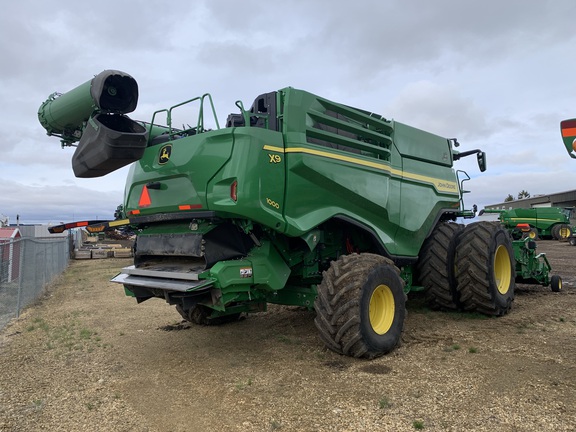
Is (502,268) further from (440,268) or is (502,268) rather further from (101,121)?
(101,121)

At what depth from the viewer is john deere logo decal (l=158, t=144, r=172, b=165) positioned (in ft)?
16.4

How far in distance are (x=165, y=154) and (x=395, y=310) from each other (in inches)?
124

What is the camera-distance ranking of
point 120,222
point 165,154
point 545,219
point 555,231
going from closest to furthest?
point 165,154 → point 120,222 → point 555,231 → point 545,219

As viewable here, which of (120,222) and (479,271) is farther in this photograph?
(479,271)

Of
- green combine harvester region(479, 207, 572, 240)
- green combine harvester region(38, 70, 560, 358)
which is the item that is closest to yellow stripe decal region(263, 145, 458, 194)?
green combine harvester region(38, 70, 560, 358)

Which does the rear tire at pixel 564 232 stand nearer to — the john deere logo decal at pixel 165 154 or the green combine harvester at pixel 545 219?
the green combine harvester at pixel 545 219

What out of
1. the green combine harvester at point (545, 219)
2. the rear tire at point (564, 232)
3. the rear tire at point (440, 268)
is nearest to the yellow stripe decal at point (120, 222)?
the rear tire at point (440, 268)

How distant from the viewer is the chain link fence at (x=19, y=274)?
8131mm

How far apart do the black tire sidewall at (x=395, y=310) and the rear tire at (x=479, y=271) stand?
65.0 inches

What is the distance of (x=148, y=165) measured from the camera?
521 centimetres

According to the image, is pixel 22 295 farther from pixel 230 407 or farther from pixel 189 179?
pixel 230 407

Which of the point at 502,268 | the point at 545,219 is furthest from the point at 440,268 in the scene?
the point at 545,219

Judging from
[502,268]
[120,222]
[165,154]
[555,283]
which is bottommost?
[555,283]

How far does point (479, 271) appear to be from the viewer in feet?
21.1
